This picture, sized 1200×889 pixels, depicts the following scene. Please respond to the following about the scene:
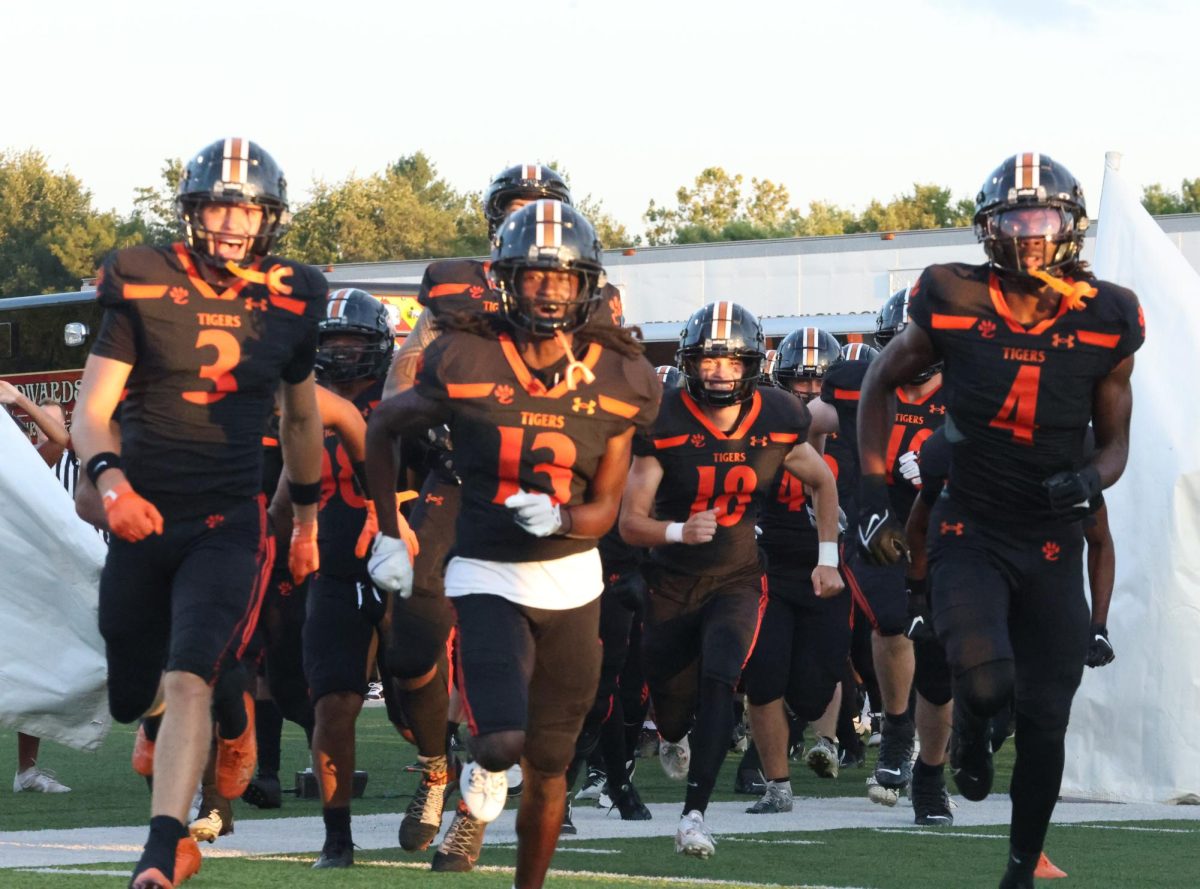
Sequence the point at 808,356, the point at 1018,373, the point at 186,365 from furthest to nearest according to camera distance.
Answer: the point at 808,356 < the point at 1018,373 < the point at 186,365

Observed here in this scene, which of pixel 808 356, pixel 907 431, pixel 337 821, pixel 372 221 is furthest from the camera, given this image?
pixel 372 221

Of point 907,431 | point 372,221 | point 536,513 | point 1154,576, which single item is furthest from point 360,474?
point 372,221

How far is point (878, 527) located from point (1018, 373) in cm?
61

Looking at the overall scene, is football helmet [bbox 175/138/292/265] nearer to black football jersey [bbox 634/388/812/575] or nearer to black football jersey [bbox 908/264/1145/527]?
black football jersey [bbox 908/264/1145/527]

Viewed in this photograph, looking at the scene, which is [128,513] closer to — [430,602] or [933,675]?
[430,602]

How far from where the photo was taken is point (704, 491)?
8133 millimetres

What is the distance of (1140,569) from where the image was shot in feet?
30.3

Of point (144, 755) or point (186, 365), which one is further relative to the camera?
point (144, 755)

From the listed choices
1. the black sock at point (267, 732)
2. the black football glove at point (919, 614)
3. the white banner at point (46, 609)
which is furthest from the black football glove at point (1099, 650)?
the white banner at point (46, 609)

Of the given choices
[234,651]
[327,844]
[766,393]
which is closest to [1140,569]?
[766,393]

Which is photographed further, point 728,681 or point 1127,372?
point 728,681

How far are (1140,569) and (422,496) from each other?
3.56 metres

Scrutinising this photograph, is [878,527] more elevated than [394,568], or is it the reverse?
[878,527]

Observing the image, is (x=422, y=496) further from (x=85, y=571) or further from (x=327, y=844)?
(x=85, y=571)
